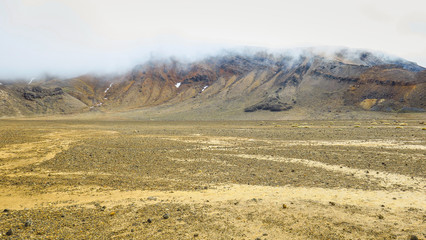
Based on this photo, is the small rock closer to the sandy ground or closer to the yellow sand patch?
the sandy ground

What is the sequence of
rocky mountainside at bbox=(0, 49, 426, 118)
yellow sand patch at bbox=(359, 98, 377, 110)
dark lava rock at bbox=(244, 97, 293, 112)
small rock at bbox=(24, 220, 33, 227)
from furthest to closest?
dark lava rock at bbox=(244, 97, 293, 112) < rocky mountainside at bbox=(0, 49, 426, 118) < yellow sand patch at bbox=(359, 98, 377, 110) < small rock at bbox=(24, 220, 33, 227)

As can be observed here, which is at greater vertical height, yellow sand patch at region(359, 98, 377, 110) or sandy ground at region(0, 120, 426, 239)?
sandy ground at region(0, 120, 426, 239)

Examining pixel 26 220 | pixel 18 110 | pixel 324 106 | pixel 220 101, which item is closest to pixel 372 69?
pixel 324 106

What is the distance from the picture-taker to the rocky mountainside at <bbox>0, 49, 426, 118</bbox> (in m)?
72.3

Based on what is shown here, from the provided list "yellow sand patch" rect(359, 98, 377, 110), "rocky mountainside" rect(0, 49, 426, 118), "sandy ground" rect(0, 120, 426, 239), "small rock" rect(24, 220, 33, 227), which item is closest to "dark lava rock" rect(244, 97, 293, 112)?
"rocky mountainside" rect(0, 49, 426, 118)

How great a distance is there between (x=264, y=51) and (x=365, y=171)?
391 ft

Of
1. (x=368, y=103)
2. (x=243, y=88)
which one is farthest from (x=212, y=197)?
(x=243, y=88)

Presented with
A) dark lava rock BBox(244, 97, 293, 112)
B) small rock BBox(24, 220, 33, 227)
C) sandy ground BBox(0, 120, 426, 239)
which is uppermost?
small rock BBox(24, 220, 33, 227)

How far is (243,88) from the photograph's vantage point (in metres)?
103

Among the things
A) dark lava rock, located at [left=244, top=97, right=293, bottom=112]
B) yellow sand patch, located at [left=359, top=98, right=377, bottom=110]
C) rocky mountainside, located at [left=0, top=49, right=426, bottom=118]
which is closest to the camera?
yellow sand patch, located at [left=359, top=98, right=377, bottom=110]

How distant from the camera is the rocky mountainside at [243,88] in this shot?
237 ft

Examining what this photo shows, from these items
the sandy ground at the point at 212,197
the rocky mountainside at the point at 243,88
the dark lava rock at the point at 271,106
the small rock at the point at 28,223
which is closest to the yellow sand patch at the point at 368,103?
the rocky mountainside at the point at 243,88

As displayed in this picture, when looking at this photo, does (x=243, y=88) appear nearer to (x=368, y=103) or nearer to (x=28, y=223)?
(x=368, y=103)

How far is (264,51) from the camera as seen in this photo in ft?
410
